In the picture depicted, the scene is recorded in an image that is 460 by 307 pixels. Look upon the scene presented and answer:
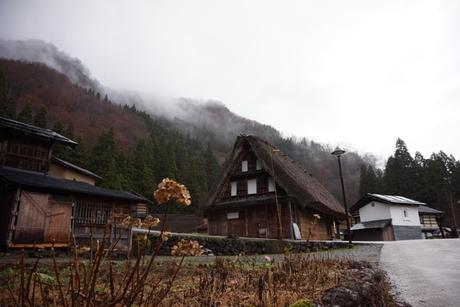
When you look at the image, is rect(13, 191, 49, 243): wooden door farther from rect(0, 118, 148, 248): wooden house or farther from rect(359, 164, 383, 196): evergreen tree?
rect(359, 164, 383, 196): evergreen tree

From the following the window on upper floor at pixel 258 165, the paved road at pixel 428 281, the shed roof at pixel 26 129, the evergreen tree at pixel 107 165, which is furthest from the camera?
the evergreen tree at pixel 107 165

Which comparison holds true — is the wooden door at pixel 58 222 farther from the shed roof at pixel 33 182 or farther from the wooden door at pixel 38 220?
the shed roof at pixel 33 182

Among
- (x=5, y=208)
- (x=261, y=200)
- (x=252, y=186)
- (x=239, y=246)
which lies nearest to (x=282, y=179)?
(x=261, y=200)

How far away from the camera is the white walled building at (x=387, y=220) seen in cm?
3256

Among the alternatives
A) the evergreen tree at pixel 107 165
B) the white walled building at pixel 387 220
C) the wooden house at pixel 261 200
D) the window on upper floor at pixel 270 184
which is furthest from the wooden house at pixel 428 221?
the evergreen tree at pixel 107 165

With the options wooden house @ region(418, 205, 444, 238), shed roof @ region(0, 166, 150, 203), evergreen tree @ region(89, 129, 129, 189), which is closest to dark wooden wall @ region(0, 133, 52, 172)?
shed roof @ region(0, 166, 150, 203)

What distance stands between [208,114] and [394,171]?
12119cm

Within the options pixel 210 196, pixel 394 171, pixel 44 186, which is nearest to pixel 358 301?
pixel 44 186

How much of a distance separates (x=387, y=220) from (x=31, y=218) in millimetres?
31492

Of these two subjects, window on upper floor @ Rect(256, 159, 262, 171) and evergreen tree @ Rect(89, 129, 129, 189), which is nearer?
window on upper floor @ Rect(256, 159, 262, 171)

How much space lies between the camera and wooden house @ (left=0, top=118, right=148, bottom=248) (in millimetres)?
13414

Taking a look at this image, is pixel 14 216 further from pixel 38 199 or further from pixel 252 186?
pixel 252 186

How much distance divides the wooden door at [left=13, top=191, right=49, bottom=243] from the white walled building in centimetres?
2962

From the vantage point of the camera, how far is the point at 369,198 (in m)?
34.9
